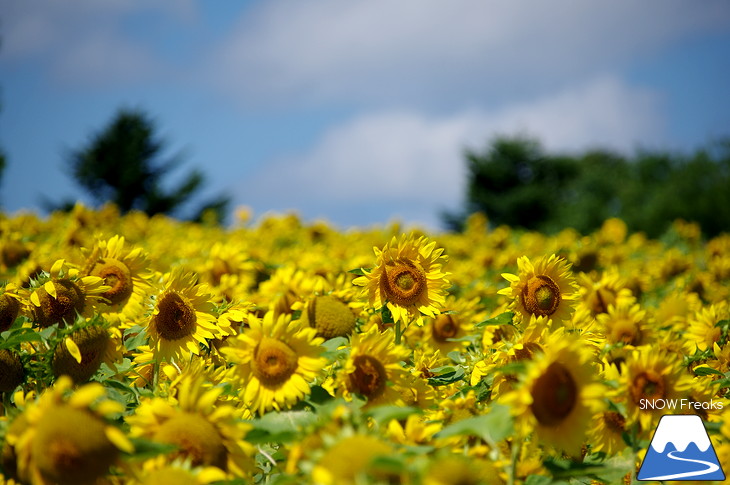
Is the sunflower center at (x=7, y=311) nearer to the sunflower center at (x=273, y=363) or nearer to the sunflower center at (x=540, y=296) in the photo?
the sunflower center at (x=273, y=363)

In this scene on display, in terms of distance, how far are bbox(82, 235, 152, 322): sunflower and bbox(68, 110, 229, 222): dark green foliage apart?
143 feet

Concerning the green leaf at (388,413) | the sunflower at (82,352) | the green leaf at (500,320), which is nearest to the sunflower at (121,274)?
the sunflower at (82,352)

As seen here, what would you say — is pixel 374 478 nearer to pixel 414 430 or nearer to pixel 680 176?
pixel 414 430

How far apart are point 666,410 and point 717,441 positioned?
0.23 m

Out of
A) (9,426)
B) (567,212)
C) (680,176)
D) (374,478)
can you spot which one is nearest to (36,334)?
(9,426)

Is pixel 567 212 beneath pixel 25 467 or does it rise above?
above

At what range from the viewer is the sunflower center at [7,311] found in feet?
9.91

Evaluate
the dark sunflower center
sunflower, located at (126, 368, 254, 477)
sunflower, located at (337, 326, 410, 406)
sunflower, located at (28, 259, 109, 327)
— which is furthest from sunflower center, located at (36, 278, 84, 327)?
the dark sunflower center

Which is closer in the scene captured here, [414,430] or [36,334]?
[414,430]

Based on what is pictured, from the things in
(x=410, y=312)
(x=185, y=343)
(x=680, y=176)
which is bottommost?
(x=185, y=343)

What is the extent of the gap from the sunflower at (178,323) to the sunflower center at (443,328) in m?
1.35

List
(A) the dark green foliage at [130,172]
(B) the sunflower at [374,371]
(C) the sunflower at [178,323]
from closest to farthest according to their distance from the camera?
(B) the sunflower at [374,371]
(C) the sunflower at [178,323]
(A) the dark green foliage at [130,172]

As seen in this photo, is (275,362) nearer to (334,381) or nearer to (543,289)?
(334,381)

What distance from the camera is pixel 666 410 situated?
7.97 ft
